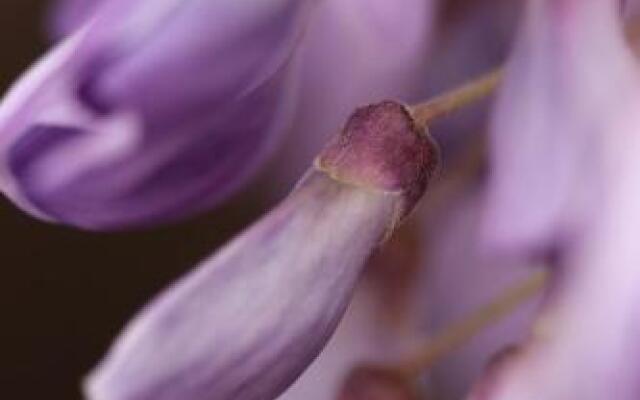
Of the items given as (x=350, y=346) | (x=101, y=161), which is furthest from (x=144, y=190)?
(x=350, y=346)

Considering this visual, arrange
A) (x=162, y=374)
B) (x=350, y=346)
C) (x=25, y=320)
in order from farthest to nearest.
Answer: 1. (x=25, y=320)
2. (x=350, y=346)
3. (x=162, y=374)

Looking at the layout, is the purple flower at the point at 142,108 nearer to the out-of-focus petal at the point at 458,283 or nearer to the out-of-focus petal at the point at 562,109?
the out-of-focus petal at the point at 562,109

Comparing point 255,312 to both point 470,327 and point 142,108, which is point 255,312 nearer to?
point 142,108

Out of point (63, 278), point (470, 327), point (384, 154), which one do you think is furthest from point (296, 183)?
point (63, 278)

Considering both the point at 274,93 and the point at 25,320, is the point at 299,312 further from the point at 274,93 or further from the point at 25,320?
the point at 25,320

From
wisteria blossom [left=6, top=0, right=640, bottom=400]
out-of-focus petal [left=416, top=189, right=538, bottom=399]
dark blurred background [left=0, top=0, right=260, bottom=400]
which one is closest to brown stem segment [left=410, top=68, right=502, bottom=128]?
wisteria blossom [left=6, top=0, right=640, bottom=400]

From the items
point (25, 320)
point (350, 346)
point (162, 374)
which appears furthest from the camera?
point (25, 320)
